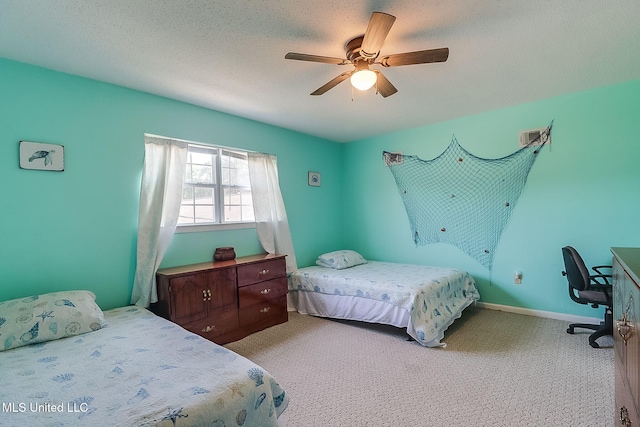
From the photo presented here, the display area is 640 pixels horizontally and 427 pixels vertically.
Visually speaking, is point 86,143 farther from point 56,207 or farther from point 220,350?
point 220,350

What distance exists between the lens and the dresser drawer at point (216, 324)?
8.79 ft

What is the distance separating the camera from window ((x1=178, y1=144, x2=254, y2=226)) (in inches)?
124

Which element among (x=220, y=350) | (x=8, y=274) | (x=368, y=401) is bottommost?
(x=368, y=401)

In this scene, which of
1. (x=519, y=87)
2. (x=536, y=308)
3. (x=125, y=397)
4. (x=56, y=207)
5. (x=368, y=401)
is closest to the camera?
(x=125, y=397)

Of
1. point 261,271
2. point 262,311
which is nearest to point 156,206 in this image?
point 261,271

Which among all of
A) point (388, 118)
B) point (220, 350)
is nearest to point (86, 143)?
point (220, 350)

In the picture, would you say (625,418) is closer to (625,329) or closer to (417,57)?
(625,329)

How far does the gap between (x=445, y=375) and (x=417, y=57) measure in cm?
223

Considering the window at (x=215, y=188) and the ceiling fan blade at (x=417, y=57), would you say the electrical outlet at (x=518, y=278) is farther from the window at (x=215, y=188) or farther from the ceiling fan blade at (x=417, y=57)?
the window at (x=215, y=188)

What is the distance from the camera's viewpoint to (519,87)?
284 cm

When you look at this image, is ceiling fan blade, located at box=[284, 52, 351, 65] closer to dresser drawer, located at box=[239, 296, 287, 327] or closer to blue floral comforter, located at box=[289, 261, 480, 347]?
blue floral comforter, located at box=[289, 261, 480, 347]

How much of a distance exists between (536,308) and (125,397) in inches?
154

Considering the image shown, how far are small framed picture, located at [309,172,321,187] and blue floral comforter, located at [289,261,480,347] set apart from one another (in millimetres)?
1238

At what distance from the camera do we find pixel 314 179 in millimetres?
4426
